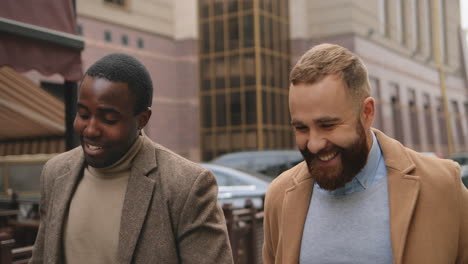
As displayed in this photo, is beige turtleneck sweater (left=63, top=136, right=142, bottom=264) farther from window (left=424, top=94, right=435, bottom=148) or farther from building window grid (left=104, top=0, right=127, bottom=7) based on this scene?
window (left=424, top=94, right=435, bottom=148)

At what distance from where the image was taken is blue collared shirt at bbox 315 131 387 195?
1.77 meters

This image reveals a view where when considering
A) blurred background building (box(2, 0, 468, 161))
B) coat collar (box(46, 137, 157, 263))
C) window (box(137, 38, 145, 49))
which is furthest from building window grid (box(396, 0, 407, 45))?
coat collar (box(46, 137, 157, 263))

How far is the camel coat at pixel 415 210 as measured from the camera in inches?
64.8

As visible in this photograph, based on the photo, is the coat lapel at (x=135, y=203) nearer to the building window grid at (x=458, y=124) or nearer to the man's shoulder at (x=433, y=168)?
the man's shoulder at (x=433, y=168)

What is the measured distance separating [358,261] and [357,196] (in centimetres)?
23

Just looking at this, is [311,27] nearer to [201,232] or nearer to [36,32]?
[36,32]

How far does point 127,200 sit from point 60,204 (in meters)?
0.31

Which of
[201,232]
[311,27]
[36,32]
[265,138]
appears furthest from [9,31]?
[311,27]

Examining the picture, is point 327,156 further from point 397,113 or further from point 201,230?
point 397,113

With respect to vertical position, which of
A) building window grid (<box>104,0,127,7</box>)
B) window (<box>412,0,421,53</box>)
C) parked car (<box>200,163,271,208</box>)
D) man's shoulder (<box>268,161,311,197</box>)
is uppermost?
window (<box>412,0,421,53</box>)

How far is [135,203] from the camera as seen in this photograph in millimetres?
1941

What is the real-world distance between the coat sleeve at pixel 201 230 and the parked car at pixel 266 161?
7.22 meters

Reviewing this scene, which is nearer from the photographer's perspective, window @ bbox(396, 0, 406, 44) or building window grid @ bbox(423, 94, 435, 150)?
window @ bbox(396, 0, 406, 44)

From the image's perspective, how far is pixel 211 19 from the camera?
2555cm
